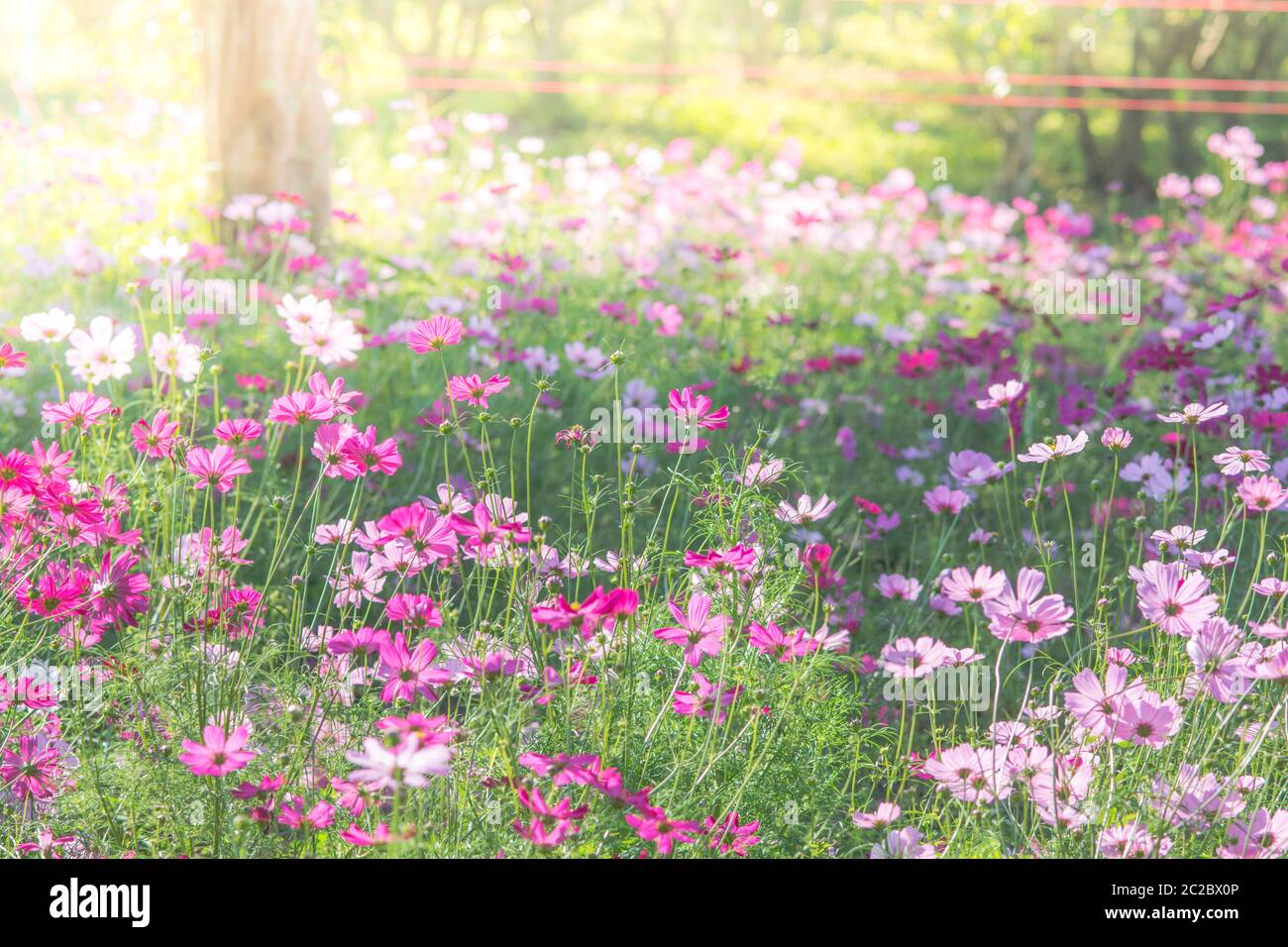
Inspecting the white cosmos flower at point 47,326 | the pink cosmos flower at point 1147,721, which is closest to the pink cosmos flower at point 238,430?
the white cosmos flower at point 47,326

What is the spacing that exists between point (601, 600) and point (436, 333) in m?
0.56

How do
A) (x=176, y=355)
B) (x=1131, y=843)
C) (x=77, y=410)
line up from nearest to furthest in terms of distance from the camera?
(x=1131, y=843) → (x=77, y=410) → (x=176, y=355)

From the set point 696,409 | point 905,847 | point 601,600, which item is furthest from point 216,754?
point 905,847

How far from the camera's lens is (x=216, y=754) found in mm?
1387

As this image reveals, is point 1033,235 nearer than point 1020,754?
No

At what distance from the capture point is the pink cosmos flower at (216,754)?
1370 millimetres

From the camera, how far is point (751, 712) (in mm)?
1644

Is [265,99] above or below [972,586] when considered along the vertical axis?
above

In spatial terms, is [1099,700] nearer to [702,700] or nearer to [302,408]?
[702,700]

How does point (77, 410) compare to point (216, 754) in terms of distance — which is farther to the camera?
point (77, 410)

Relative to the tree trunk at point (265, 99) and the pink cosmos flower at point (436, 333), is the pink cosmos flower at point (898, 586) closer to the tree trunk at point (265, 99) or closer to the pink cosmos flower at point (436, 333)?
the pink cosmos flower at point (436, 333)
